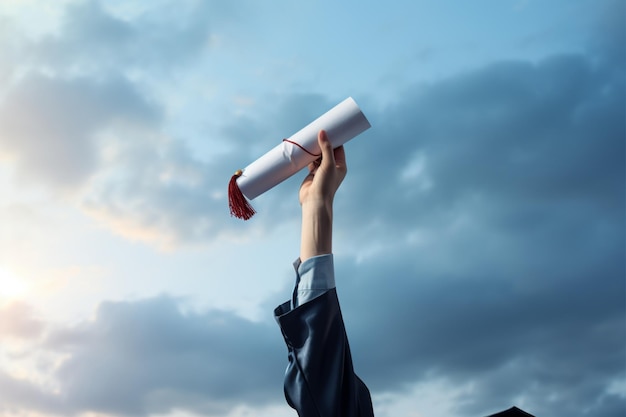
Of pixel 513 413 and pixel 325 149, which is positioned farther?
pixel 513 413

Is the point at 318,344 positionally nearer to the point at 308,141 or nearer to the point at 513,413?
the point at 308,141

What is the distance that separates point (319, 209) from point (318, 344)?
0.64m

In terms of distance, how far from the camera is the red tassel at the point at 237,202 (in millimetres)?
4484

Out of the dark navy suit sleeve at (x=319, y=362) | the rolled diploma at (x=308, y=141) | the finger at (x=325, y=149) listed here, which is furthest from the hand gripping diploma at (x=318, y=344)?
the rolled diploma at (x=308, y=141)

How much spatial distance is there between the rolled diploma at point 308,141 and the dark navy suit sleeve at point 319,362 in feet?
4.59

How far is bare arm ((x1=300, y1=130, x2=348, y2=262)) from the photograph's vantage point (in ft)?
9.91

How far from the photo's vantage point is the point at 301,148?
13.5ft

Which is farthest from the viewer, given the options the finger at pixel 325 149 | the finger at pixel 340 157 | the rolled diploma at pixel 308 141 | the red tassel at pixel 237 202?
the red tassel at pixel 237 202

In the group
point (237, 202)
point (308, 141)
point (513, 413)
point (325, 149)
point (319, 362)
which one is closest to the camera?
point (319, 362)

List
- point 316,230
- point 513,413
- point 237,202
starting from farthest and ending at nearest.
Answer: point 513,413
point 237,202
point 316,230

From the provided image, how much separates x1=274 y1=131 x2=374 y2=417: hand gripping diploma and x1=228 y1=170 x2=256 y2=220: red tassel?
1.52 m

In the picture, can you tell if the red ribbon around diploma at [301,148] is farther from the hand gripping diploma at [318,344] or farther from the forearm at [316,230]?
the hand gripping diploma at [318,344]

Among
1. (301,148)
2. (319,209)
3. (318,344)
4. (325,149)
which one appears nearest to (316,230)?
(319,209)

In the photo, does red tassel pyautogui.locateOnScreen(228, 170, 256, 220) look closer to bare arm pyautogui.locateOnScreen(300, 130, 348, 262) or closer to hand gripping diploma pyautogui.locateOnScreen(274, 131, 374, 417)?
bare arm pyautogui.locateOnScreen(300, 130, 348, 262)
